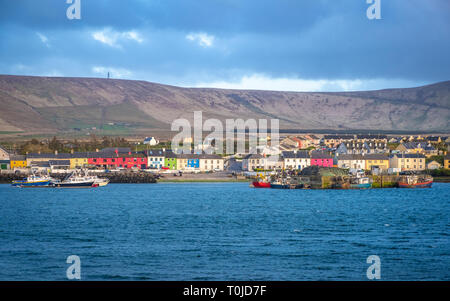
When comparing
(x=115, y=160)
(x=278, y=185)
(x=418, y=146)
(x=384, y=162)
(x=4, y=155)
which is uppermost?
(x=418, y=146)

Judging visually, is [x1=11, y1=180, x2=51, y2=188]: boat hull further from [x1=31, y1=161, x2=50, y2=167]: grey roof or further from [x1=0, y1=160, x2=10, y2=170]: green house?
[x1=0, y1=160, x2=10, y2=170]: green house

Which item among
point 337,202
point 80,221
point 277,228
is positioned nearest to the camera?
point 277,228

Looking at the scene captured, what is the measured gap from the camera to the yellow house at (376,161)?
94938 mm

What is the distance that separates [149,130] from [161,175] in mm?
103177

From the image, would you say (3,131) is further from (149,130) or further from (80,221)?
(80,221)

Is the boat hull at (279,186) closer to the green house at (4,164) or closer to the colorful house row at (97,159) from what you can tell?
the colorful house row at (97,159)

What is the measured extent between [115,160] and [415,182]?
4876 centimetres

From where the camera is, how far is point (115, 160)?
331 ft

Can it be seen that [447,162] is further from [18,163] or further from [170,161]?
[18,163]

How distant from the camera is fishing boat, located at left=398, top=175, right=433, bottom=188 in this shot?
2852 inches

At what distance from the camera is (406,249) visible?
26500 mm

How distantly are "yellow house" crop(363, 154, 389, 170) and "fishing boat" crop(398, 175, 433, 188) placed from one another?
67.0 ft

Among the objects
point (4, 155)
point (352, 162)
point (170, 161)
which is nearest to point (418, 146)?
point (352, 162)
